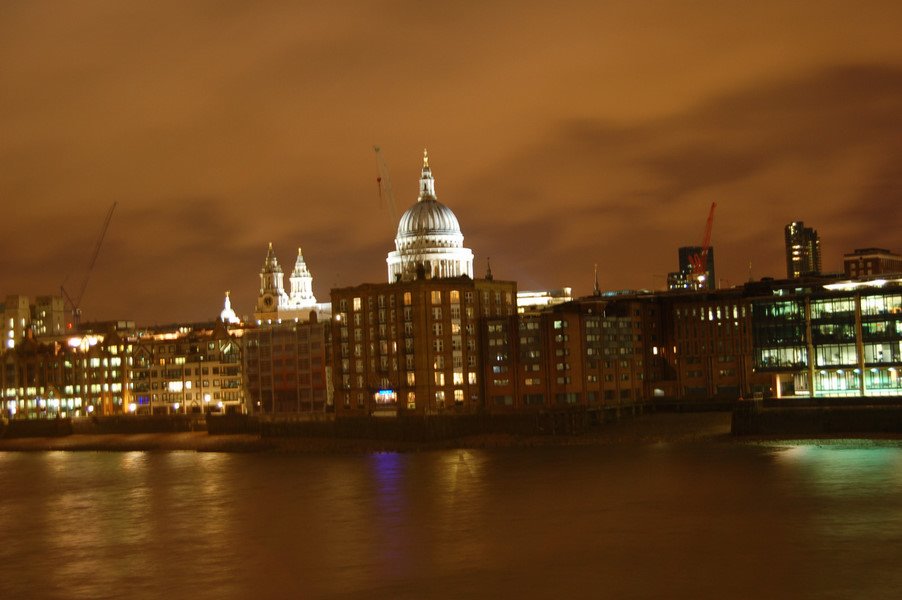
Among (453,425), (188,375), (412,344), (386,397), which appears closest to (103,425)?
(188,375)

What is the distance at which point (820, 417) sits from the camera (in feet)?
255

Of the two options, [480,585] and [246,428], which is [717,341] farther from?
[480,585]

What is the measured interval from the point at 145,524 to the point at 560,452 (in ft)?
102

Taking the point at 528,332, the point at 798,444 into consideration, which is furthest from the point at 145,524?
the point at 528,332

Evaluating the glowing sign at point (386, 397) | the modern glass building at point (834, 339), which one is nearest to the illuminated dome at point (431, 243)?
the glowing sign at point (386, 397)

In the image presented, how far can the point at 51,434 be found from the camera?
118562mm

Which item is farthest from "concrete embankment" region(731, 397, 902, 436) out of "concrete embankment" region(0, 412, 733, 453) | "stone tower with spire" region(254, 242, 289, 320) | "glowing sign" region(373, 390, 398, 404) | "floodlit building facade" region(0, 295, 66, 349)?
"floodlit building facade" region(0, 295, 66, 349)

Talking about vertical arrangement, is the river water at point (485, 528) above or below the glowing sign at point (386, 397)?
below

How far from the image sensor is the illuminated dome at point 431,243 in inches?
5517

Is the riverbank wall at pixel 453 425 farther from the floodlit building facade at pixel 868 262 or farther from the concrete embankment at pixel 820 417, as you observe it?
the floodlit building facade at pixel 868 262

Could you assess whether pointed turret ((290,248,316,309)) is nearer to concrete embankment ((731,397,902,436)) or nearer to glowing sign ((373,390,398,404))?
glowing sign ((373,390,398,404))

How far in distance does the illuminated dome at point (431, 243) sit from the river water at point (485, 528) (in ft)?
210

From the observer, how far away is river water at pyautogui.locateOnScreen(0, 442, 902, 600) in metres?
38.6

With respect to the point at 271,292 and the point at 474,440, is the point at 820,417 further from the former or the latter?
the point at 271,292
